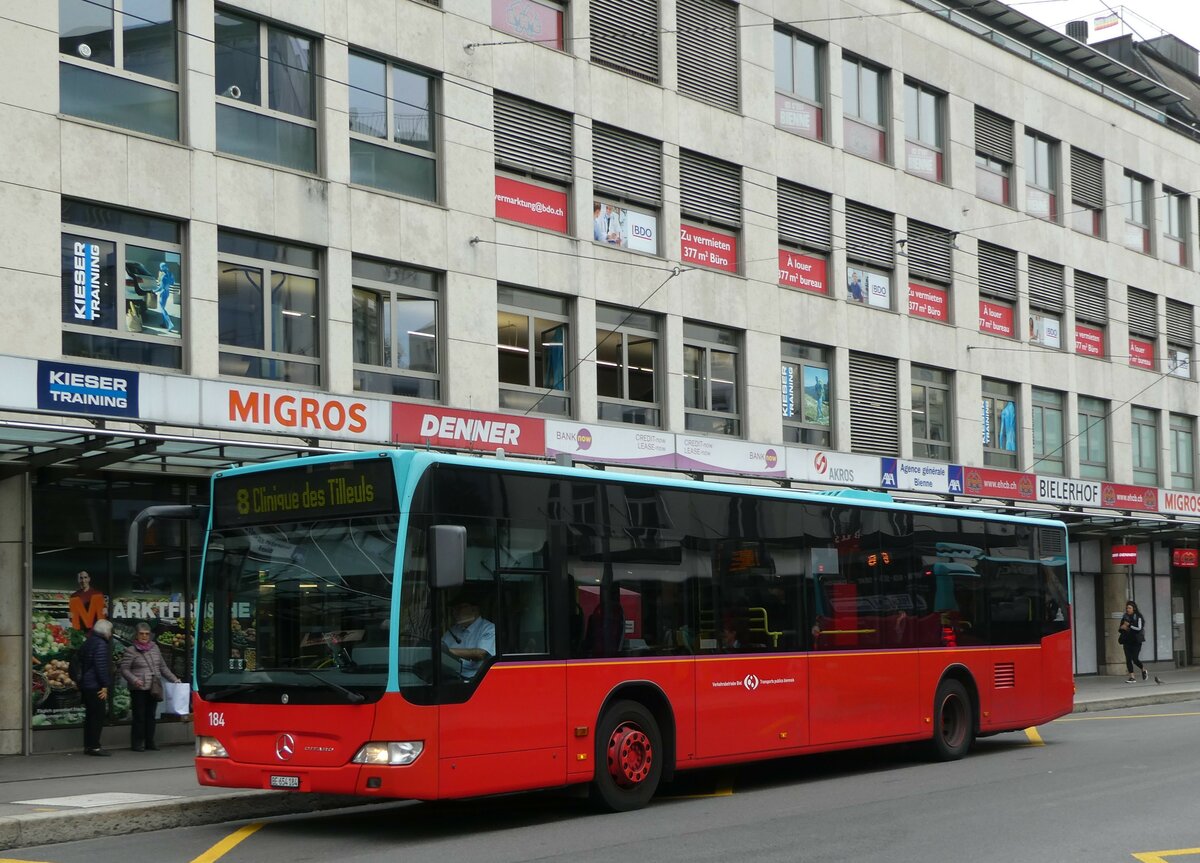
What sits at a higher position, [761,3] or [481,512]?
[761,3]

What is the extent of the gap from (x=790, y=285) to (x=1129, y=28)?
2148 centimetres

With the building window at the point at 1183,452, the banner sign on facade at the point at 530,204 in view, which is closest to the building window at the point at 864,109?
the banner sign on facade at the point at 530,204

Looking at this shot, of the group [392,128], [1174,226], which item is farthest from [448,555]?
[1174,226]

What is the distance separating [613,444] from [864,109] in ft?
35.6

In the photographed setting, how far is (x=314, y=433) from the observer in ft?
63.8

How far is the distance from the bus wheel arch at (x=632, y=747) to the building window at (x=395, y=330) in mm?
9294

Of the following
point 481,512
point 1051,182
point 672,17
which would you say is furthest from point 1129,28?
point 481,512

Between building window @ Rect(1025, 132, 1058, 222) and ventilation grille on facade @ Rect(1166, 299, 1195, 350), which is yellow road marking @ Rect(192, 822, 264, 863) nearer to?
building window @ Rect(1025, 132, 1058, 222)

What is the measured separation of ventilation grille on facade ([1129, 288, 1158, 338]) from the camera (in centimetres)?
3944

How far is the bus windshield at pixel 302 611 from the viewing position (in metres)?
11.1

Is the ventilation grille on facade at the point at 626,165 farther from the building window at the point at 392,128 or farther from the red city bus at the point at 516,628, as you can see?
the red city bus at the point at 516,628

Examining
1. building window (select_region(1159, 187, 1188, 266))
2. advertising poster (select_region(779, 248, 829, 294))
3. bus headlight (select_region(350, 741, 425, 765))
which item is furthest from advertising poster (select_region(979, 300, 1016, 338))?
bus headlight (select_region(350, 741, 425, 765))

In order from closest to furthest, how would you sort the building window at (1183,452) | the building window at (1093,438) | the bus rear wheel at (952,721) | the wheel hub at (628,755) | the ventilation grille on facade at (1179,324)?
1. the wheel hub at (628,755)
2. the bus rear wheel at (952,721)
3. the building window at (1093,438)
4. the ventilation grille on facade at (1179,324)
5. the building window at (1183,452)

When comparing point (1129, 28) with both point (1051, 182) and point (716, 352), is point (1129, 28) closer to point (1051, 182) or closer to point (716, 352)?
point (1051, 182)
